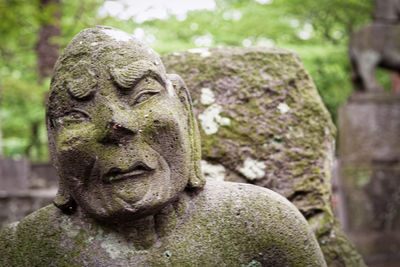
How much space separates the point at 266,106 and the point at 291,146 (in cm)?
25

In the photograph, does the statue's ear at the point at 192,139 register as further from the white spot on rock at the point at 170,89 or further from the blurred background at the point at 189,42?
the blurred background at the point at 189,42

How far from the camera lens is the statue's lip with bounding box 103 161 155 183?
1441 millimetres

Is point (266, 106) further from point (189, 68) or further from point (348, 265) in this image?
point (348, 265)

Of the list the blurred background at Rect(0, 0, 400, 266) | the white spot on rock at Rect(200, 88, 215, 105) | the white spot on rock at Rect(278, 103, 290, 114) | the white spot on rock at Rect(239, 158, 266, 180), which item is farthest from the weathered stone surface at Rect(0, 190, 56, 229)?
the white spot on rock at Rect(278, 103, 290, 114)

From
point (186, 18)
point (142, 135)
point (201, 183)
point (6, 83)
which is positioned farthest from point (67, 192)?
point (186, 18)

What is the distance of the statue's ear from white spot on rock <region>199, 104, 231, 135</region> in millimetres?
655

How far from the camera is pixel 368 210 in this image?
6.28 metres

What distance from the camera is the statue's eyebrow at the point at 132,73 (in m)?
1.45

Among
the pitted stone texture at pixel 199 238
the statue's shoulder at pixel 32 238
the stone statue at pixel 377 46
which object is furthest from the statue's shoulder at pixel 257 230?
the stone statue at pixel 377 46

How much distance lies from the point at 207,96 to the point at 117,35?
0.93 meters

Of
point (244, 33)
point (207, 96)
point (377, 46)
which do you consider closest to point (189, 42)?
point (244, 33)

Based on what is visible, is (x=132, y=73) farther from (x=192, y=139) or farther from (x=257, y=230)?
(x=257, y=230)

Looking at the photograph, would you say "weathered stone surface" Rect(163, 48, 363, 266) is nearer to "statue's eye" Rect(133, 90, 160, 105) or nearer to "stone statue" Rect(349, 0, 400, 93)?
"statue's eye" Rect(133, 90, 160, 105)

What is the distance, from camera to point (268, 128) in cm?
236
